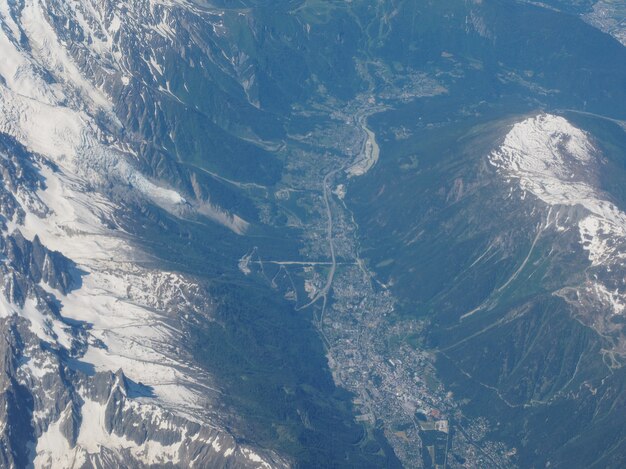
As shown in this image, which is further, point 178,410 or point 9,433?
point 178,410

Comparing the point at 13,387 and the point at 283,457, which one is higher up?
the point at 13,387

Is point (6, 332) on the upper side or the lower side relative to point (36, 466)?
upper

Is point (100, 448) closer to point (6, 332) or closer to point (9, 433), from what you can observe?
point (9, 433)

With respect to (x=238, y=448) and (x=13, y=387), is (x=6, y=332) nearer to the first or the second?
(x=13, y=387)

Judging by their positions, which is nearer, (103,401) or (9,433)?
(9,433)

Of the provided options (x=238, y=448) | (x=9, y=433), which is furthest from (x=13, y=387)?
(x=238, y=448)

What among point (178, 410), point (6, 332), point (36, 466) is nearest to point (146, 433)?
point (178, 410)

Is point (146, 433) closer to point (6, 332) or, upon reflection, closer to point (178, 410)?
point (178, 410)
